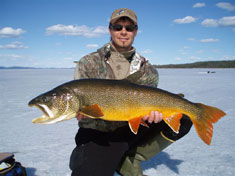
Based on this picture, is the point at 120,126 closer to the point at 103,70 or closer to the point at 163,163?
the point at 103,70

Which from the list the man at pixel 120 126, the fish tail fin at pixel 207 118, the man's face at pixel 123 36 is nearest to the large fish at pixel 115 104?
the fish tail fin at pixel 207 118

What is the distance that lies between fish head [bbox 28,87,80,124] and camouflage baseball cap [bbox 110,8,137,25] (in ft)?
5.02

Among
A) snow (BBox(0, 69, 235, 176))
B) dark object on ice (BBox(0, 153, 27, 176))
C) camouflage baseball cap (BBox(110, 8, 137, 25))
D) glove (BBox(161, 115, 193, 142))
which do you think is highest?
camouflage baseball cap (BBox(110, 8, 137, 25))

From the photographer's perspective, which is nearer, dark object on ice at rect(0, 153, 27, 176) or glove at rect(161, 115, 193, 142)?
dark object on ice at rect(0, 153, 27, 176)

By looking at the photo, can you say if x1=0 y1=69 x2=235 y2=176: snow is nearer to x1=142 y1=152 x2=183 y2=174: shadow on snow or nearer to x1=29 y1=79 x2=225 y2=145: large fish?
x1=142 y1=152 x2=183 y2=174: shadow on snow

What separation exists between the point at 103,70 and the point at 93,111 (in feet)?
3.54

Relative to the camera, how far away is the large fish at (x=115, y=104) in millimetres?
2480

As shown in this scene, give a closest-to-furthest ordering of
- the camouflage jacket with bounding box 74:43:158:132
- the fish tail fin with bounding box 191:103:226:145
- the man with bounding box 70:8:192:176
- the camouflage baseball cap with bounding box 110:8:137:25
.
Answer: the fish tail fin with bounding box 191:103:226:145 → the man with bounding box 70:8:192:176 → the camouflage jacket with bounding box 74:43:158:132 → the camouflage baseball cap with bounding box 110:8:137:25

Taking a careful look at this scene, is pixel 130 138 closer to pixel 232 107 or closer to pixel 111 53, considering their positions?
pixel 111 53

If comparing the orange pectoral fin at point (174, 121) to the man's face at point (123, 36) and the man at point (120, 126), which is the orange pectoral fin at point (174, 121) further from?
the man's face at point (123, 36)

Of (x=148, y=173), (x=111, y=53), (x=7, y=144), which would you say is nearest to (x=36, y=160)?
(x=7, y=144)

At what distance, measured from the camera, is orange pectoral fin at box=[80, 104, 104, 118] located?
244cm

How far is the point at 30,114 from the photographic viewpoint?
6.74 metres

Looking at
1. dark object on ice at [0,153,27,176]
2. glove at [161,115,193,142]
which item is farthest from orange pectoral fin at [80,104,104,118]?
glove at [161,115,193,142]
